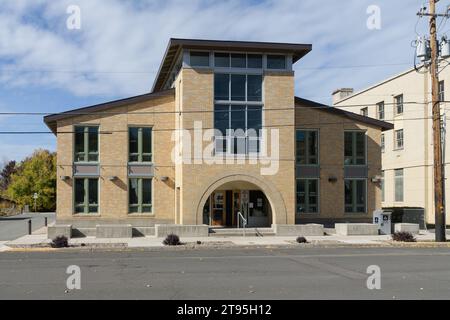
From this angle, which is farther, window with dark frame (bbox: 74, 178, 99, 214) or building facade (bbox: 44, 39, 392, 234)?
window with dark frame (bbox: 74, 178, 99, 214)

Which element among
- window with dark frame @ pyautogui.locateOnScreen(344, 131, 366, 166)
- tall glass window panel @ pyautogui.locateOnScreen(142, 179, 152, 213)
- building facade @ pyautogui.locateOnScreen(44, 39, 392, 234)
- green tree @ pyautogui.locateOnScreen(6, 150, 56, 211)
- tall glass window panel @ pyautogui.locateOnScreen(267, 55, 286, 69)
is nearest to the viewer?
building facade @ pyautogui.locateOnScreen(44, 39, 392, 234)

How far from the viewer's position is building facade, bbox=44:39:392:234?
27.5 m

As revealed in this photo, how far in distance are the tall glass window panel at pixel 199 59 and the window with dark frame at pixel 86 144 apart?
6.38 m

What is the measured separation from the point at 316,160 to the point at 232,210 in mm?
5522

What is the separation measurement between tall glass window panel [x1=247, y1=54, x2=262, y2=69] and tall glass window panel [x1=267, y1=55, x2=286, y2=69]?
47 cm

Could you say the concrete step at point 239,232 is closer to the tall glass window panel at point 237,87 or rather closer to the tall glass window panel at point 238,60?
the tall glass window panel at point 237,87

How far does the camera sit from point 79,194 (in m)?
29.1

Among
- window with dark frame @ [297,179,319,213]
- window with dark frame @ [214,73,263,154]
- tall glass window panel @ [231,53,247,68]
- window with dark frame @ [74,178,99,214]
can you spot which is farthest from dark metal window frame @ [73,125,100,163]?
window with dark frame @ [297,179,319,213]

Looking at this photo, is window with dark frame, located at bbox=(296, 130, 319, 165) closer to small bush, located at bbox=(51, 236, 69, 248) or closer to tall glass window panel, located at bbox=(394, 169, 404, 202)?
small bush, located at bbox=(51, 236, 69, 248)

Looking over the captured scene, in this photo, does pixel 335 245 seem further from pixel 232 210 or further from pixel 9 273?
pixel 9 273

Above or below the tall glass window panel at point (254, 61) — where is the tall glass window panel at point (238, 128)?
below

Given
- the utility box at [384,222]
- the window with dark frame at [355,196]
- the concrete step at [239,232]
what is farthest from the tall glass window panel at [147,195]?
the utility box at [384,222]

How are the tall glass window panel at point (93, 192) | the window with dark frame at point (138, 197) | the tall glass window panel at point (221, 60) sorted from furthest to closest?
the window with dark frame at point (138, 197) → the tall glass window panel at point (93, 192) → the tall glass window panel at point (221, 60)

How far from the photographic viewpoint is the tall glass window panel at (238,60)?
28.2m
